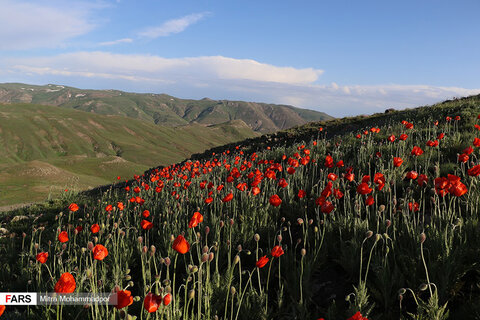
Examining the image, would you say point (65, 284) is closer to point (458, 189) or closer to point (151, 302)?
point (151, 302)

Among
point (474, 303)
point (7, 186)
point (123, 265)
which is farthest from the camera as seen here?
point (7, 186)

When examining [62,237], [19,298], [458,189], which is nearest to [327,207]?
[458,189]

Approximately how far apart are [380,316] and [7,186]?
169 feet

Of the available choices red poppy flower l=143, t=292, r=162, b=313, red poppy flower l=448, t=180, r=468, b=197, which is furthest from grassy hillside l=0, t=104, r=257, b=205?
red poppy flower l=448, t=180, r=468, b=197

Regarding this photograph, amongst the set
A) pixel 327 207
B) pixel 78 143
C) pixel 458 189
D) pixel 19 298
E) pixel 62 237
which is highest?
pixel 458 189

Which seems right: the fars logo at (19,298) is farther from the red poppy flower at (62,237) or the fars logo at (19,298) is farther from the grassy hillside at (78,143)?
the grassy hillside at (78,143)

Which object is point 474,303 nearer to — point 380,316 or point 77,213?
point 380,316

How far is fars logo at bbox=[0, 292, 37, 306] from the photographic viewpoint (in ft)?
11.2

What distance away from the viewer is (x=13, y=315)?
3.35 m

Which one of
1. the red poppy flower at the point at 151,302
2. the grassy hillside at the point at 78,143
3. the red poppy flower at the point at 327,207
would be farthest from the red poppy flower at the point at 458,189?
the grassy hillside at the point at 78,143

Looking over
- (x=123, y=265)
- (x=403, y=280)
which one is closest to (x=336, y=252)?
(x=403, y=280)

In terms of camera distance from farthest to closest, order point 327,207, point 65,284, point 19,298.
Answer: point 19,298, point 327,207, point 65,284

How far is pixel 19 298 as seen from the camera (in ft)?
12.0

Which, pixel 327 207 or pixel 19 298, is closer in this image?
pixel 327 207
